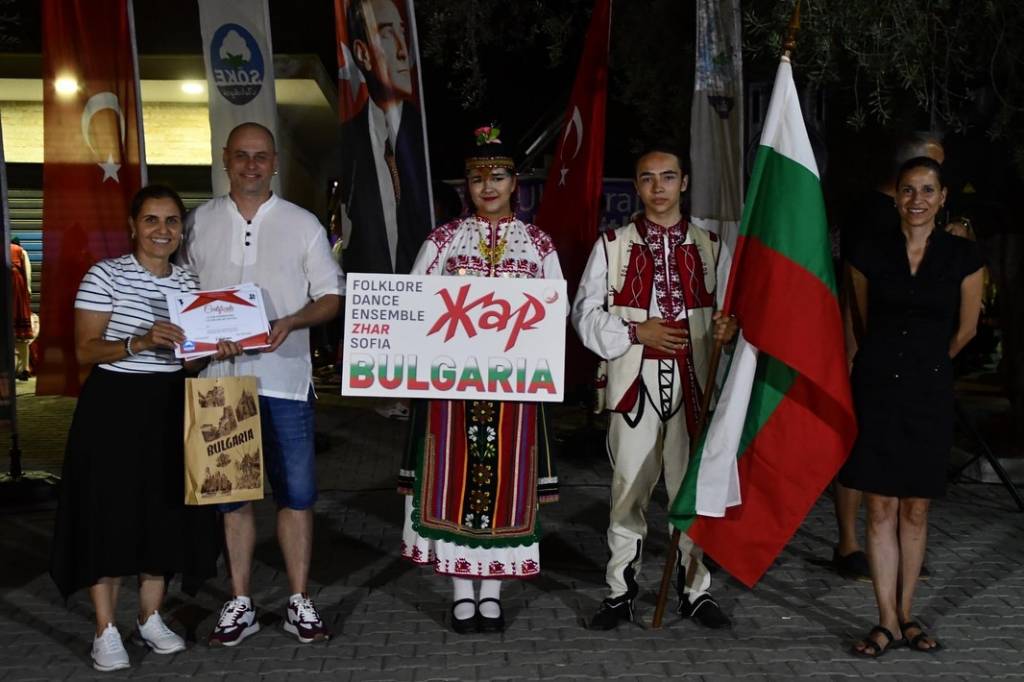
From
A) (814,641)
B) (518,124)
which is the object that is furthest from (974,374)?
(814,641)

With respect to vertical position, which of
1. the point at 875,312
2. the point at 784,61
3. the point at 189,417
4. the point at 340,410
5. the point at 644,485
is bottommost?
the point at 340,410

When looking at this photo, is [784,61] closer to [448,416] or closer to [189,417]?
[448,416]

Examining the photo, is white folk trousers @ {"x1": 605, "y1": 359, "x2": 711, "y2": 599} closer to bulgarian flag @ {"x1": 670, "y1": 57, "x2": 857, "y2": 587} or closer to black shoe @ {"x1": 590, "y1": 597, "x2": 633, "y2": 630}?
black shoe @ {"x1": 590, "y1": 597, "x2": 633, "y2": 630}

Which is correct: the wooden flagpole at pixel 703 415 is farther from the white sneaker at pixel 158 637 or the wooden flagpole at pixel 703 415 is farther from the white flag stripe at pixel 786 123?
the white sneaker at pixel 158 637

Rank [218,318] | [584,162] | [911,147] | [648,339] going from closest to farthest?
[218,318] < [648,339] < [911,147] < [584,162]

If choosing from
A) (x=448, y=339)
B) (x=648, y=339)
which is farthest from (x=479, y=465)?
(x=648, y=339)

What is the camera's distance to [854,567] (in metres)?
6.01

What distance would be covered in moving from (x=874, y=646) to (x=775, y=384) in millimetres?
1143

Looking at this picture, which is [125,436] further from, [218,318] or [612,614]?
[612,614]

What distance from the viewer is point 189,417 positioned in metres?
4.68

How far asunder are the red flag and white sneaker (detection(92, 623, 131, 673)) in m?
2.70

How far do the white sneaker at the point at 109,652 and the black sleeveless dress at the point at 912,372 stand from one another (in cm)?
306

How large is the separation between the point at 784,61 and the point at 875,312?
113cm

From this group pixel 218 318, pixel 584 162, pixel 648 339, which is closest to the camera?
pixel 218 318
